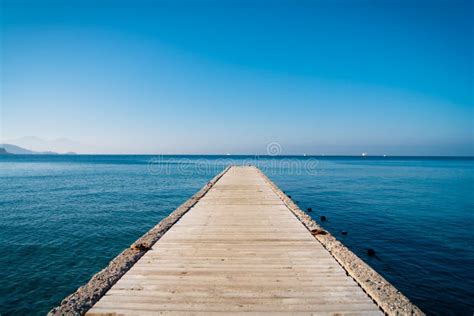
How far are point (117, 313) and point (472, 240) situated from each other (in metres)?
15.6

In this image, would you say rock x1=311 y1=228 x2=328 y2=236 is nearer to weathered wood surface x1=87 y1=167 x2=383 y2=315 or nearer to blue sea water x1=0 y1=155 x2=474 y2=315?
weathered wood surface x1=87 y1=167 x2=383 y2=315

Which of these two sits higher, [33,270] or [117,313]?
[117,313]

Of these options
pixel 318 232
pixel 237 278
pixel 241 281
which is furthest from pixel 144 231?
pixel 241 281

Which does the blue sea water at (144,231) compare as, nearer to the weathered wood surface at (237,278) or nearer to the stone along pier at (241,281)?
the stone along pier at (241,281)

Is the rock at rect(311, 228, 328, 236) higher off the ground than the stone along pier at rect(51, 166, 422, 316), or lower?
higher

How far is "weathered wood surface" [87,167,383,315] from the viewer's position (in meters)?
4.35

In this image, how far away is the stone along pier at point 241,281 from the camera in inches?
171

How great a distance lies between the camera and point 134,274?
5.44 meters

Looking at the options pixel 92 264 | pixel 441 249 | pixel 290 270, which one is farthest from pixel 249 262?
pixel 441 249

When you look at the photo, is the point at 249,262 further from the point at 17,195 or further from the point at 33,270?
the point at 17,195

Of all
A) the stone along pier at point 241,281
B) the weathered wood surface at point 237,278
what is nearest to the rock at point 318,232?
the stone along pier at point 241,281

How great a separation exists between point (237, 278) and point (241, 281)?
0.14 metres

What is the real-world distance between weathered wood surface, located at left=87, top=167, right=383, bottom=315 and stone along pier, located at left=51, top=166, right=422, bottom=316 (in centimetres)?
2

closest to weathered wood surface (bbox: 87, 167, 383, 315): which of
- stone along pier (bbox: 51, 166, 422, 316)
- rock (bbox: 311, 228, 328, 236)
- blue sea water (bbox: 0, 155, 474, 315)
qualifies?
stone along pier (bbox: 51, 166, 422, 316)
